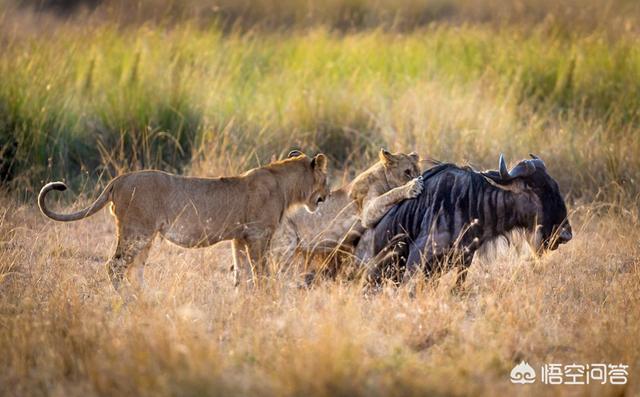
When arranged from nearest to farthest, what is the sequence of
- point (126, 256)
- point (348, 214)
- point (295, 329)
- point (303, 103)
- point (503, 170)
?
1. point (295, 329)
2. point (126, 256)
3. point (503, 170)
4. point (348, 214)
5. point (303, 103)

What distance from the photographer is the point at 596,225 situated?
31.6ft

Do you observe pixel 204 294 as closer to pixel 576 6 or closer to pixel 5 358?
pixel 5 358

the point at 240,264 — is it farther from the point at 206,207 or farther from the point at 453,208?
the point at 453,208

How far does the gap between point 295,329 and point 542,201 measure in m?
2.40

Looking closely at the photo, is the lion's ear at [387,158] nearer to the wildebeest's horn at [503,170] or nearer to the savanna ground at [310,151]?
the wildebeest's horn at [503,170]

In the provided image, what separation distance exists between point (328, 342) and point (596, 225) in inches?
199

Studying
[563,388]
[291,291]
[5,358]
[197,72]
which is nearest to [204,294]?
[291,291]

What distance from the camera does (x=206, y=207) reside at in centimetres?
725

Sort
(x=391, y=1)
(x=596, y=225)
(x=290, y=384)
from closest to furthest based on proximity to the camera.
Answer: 1. (x=290, y=384)
2. (x=596, y=225)
3. (x=391, y=1)

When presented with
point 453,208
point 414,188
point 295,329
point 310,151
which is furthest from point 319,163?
point 310,151

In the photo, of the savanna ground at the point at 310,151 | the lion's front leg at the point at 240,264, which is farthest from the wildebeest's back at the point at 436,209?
the lion's front leg at the point at 240,264

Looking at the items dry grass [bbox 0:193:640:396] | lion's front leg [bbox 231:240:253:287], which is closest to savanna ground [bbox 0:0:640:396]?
dry grass [bbox 0:193:640:396]

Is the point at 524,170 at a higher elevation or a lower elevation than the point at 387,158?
higher

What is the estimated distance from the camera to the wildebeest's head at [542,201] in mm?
7465
